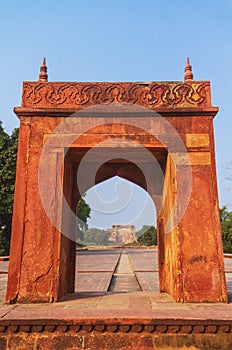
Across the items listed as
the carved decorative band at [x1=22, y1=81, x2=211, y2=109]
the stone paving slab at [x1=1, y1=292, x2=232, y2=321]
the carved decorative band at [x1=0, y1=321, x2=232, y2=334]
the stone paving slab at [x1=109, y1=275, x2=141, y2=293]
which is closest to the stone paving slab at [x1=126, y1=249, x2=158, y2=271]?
the stone paving slab at [x1=109, y1=275, x2=141, y2=293]

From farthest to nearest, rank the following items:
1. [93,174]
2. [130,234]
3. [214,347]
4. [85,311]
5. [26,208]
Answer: [130,234] → [93,174] → [26,208] → [85,311] → [214,347]

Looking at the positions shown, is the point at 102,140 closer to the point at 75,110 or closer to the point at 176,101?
the point at 75,110

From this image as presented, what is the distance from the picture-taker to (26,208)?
411cm

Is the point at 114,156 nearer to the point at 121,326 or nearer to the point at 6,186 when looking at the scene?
the point at 121,326

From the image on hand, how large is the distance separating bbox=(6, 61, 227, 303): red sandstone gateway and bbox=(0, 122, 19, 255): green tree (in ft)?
44.0

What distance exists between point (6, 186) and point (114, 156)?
46.2ft

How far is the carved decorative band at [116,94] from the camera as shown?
175 inches

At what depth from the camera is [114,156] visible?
4.87 metres

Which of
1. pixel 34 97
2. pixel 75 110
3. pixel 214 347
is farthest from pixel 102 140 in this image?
pixel 214 347

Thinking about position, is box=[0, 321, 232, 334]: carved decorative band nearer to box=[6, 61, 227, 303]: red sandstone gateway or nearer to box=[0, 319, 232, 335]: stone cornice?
box=[0, 319, 232, 335]: stone cornice

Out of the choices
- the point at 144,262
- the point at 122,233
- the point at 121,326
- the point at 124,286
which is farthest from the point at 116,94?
the point at 122,233

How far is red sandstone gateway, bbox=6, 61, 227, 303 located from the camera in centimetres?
392

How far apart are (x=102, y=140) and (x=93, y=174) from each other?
1.17m

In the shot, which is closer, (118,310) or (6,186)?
(118,310)
